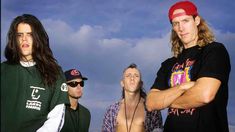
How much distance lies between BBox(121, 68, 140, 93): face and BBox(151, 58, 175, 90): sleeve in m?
2.91

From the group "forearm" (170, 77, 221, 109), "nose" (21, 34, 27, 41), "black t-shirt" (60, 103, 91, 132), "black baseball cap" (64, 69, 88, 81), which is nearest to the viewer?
"forearm" (170, 77, 221, 109)

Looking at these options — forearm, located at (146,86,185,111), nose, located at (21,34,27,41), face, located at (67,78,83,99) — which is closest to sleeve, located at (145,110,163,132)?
face, located at (67,78,83,99)

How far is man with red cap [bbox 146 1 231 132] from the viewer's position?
13.0ft

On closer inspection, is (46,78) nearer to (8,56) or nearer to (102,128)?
(8,56)

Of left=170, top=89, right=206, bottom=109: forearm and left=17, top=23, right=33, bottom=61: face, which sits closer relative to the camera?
left=170, top=89, right=206, bottom=109: forearm

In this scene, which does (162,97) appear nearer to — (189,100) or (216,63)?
(189,100)

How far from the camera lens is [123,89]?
310 inches

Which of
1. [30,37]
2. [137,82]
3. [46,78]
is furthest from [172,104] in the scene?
[137,82]

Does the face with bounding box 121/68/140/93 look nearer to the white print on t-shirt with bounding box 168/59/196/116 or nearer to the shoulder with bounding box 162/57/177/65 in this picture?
the shoulder with bounding box 162/57/177/65

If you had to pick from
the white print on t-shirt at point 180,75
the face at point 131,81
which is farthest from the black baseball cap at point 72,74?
the white print on t-shirt at point 180,75

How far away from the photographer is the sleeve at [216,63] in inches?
157

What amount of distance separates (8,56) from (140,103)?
12.0 ft

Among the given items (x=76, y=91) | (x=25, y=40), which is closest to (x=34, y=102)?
(x=25, y=40)

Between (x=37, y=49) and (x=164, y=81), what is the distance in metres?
1.46
